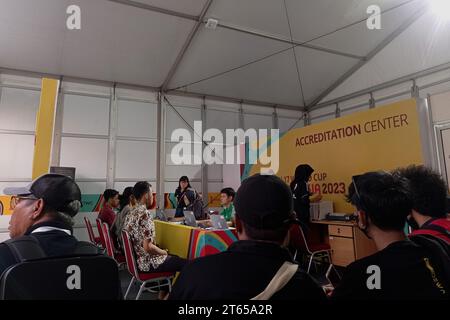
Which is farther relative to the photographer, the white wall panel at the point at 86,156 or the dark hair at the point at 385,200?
the white wall panel at the point at 86,156

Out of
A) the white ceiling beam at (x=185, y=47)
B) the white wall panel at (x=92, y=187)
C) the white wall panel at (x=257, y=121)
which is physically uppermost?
the white ceiling beam at (x=185, y=47)

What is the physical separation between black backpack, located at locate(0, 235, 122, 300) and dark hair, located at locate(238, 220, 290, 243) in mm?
548

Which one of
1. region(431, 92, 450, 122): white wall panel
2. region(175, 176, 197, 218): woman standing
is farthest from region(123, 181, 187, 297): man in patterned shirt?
region(431, 92, 450, 122): white wall panel

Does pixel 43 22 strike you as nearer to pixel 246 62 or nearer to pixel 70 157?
pixel 70 157

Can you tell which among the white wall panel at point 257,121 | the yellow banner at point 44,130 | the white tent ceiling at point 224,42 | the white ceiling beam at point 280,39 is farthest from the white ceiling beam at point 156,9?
the yellow banner at point 44,130

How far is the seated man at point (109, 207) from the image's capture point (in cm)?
424

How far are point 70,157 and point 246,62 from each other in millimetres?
4175

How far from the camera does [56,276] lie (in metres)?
0.95

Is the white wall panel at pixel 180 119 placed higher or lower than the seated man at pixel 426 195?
higher

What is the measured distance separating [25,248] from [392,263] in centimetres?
119

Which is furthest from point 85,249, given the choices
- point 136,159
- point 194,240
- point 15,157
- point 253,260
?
point 136,159

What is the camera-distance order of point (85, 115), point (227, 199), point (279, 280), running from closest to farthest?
point (279, 280) < point (227, 199) < point (85, 115)

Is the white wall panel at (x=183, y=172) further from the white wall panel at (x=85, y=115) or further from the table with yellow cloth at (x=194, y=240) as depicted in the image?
the table with yellow cloth at (x=194, y=240)

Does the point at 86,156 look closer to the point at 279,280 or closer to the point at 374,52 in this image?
the point at 279,280
